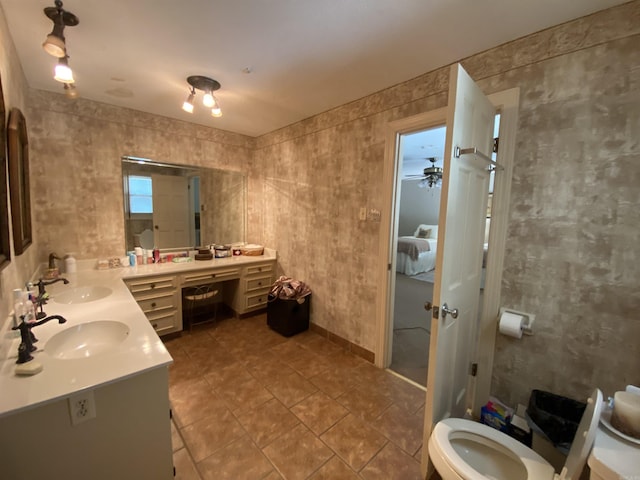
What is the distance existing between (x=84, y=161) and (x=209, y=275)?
5.15 ft

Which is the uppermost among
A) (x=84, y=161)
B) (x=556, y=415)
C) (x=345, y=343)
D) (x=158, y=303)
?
(x=84, y=161)

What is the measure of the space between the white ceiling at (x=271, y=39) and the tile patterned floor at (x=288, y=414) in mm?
2365

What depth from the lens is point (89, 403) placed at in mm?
993

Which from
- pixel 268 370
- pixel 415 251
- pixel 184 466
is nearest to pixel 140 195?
pixel 268 370

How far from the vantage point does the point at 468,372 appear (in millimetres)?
1768

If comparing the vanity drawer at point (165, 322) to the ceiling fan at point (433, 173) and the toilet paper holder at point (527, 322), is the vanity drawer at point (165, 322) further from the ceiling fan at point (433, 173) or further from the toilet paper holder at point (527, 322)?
the ceiling fan at point (433, 173)

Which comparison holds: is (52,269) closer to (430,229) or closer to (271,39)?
(271,39)

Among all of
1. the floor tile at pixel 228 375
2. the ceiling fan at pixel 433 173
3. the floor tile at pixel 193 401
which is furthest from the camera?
the ceiling fan at pixel 433 173

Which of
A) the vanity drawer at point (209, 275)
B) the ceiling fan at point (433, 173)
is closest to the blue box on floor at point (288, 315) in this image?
the vanity drawer at point (209, 275)

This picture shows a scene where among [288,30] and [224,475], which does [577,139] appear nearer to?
[288,30]

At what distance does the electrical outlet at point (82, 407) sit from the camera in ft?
3.16

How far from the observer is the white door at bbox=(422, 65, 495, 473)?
1204mm

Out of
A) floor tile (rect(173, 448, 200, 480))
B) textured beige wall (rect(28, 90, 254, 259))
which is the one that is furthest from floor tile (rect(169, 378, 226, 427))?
textured beige wall (rect(28, 90, 254, 259))

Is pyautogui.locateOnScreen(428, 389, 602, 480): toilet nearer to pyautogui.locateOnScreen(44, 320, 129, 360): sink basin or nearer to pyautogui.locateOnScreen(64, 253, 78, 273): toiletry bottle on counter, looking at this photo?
pyautogui.locateOnScreen(44, 320, 129, 360): sink basin
